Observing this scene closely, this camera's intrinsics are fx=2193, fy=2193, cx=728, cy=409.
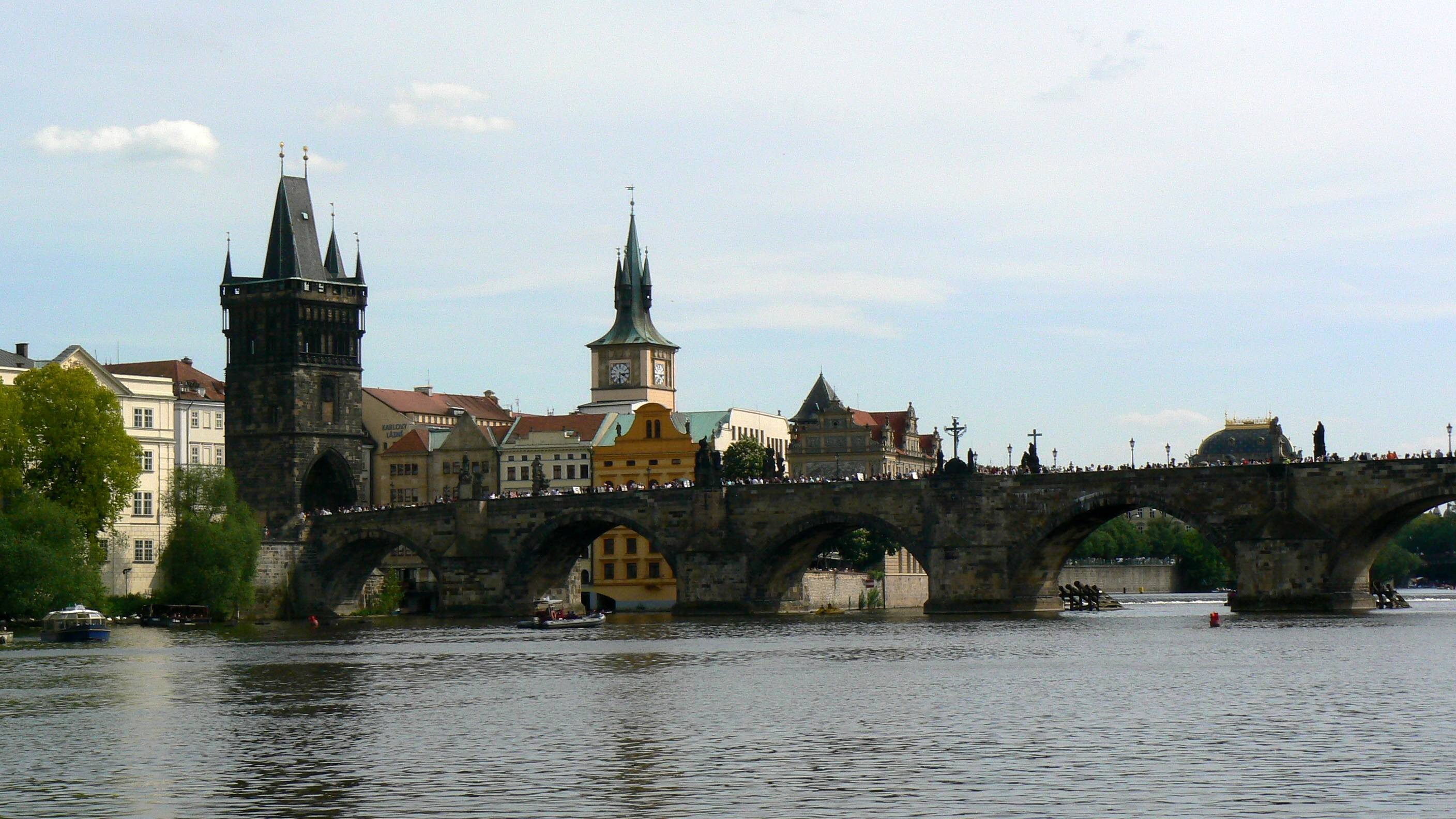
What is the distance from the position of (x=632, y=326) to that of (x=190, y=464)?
4994 cm

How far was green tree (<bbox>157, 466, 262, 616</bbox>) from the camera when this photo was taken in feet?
369

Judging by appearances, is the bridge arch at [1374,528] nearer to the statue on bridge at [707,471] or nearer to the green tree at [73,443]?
the statue on bridge at [707,471]

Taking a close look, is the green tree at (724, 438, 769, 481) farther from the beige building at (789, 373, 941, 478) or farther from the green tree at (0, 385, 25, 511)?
the green tree at (0, 385, 25, 511)

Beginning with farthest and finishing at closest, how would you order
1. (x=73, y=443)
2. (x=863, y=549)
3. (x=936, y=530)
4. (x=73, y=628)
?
(x=863, y=549) → (x=936, y=530) → (x=73, y=443) → (x=73, y=628)

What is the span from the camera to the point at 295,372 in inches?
5595

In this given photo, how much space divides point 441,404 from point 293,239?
3412 cm

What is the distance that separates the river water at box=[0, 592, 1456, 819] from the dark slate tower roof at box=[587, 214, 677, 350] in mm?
97870

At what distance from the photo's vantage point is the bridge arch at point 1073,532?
103 meters

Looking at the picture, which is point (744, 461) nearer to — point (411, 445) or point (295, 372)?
point (411, 445)

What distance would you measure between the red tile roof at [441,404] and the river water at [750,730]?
88.6 meters

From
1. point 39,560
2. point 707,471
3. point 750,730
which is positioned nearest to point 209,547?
point 39,560

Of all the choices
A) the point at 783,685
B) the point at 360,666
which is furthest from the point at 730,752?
the point at 360,666

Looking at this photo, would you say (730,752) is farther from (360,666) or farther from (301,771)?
(360,666)

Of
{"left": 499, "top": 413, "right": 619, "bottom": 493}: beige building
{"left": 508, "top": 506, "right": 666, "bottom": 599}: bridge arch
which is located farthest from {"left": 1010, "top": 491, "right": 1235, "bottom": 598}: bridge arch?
{"left": 499, "top": 413, "right": 619, "bottom": 493}: beige building
